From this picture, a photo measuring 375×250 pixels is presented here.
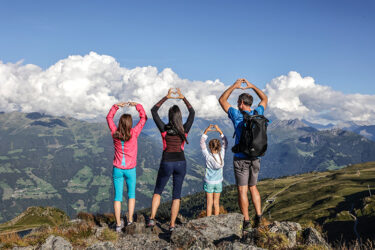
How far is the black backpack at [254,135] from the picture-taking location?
9.82 m

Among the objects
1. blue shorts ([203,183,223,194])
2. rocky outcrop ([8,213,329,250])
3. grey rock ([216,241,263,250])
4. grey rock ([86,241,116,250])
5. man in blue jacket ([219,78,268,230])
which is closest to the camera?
grey rock ([216,241,263,250])

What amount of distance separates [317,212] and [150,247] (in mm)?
136119

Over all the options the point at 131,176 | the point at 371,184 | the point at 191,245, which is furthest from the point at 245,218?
the point at 371,184

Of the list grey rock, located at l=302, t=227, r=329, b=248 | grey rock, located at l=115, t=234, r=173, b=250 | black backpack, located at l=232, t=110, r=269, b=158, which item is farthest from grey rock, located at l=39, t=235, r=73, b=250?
grey rock, located at l=302, t=227, r=329, b=248

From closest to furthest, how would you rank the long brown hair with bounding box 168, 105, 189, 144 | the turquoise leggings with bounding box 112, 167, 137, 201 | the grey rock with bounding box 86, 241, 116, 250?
the grey rock with bounding box 86, 241, 116, 250 < the long brown hair with bounding box 168, 105, 189, 144 < the turquoise leggings with bounding box 112, 167, 137, 201

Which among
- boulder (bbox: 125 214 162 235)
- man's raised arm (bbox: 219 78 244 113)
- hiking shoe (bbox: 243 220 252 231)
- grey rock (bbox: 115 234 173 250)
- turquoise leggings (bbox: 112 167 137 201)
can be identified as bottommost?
grey rock (bbox: 115 234 173 250)

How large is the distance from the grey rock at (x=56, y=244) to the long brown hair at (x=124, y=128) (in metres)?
4.31

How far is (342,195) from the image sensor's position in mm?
160000

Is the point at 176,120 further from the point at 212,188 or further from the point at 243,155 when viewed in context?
the point at 212,188

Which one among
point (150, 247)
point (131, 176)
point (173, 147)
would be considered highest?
point (173, 147)

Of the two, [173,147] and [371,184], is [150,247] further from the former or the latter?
[371,184]

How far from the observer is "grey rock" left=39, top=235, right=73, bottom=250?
9531mm

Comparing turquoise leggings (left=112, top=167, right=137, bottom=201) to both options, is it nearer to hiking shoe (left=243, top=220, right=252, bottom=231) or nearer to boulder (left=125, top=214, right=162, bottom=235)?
boulder (left=125, top=214, right=162, bottom=235)

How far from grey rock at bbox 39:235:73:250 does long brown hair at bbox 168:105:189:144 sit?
5.83 m
